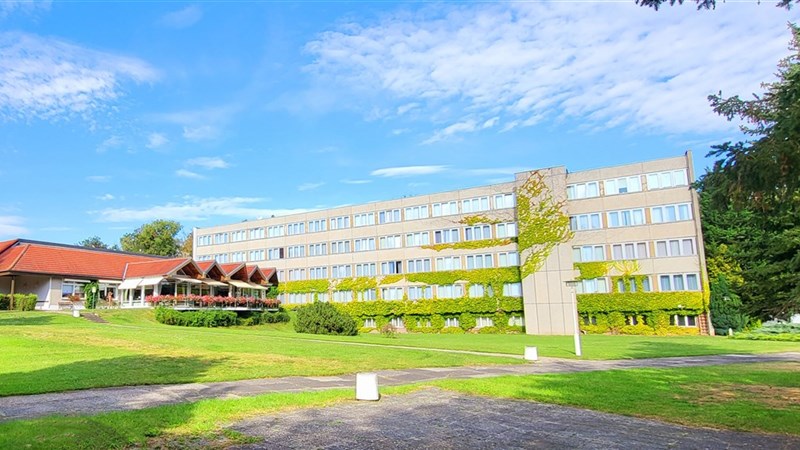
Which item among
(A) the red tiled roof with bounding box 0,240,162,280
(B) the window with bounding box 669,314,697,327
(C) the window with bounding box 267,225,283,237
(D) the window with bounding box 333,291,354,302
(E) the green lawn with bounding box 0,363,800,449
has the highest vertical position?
(C) the window with bounding box 267,225,283,237

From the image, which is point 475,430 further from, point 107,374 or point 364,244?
point 364,244

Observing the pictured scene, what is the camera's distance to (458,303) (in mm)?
55406

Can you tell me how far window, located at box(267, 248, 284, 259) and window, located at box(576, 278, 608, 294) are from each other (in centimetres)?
3794

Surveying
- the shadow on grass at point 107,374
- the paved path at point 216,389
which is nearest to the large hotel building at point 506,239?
the paved path at point 216,389

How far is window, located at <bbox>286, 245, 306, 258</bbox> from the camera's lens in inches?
2655

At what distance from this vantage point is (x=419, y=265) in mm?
59094

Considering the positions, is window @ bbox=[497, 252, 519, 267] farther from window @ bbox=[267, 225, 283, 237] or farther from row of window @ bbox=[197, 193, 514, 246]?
window @ bbox=[267, 225, 283, 237]

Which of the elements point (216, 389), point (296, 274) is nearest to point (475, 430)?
point (216, 389)

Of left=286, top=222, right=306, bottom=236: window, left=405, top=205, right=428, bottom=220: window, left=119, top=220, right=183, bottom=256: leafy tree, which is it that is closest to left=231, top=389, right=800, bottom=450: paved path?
left=405, top=205, right=428, bottom=220: window

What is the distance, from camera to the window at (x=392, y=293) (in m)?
59.7

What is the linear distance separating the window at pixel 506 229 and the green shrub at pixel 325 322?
23404mm

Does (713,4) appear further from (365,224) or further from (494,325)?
(365,224)

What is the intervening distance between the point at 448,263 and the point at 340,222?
15.5 meters

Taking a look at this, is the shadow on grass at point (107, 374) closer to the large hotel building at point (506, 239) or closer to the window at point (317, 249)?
the large hotel building at point (506, 239)
